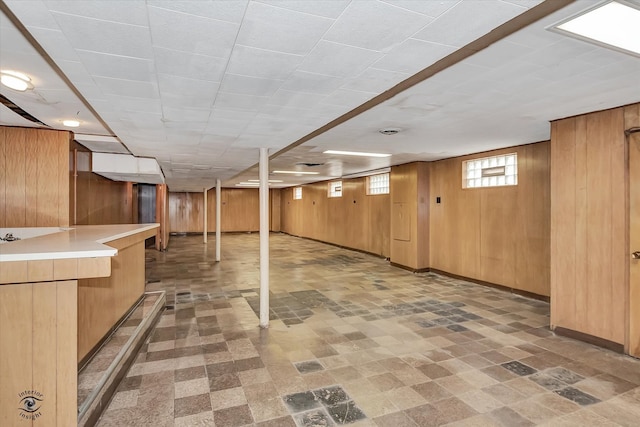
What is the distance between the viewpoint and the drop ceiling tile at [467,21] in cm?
161

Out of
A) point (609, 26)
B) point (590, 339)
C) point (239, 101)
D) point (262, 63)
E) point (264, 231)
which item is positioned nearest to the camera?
point (609, 26)

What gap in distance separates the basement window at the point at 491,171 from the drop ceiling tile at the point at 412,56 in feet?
16.6

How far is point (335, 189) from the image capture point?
44.3 feet

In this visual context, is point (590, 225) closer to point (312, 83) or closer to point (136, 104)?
point (312, 83)

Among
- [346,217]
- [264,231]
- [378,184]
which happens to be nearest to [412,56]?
[264,231]

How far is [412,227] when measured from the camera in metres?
8.37

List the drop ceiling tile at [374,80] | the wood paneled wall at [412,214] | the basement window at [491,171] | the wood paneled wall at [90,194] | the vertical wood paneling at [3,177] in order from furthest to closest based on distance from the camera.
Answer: the wood paneled wall at [412,214] < the basement window at [491,171] < the wood paneled wall at [90,194] < the vertical wood paneling at [3,177] < the drop ceiling tile at [374,80]

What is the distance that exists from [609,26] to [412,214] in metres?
6.40

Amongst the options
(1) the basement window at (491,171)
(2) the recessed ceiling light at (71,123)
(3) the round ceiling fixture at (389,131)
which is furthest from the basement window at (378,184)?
(2) the recessed ceiling light at (71,123)

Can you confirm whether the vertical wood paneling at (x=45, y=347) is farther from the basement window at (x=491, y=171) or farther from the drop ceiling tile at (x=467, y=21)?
the basement window at (x=491, y=171)

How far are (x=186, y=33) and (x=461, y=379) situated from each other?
3.62 m

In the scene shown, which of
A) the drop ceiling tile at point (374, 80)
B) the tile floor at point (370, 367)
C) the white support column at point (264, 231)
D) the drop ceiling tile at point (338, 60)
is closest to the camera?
the drop ceiling tile at point (338, 60)

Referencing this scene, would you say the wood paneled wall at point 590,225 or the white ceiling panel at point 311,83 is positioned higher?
the white ceiling panel at point 311,83

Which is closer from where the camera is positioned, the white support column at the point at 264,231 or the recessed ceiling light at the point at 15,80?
the recessed ceiling light at the point at 15,80
